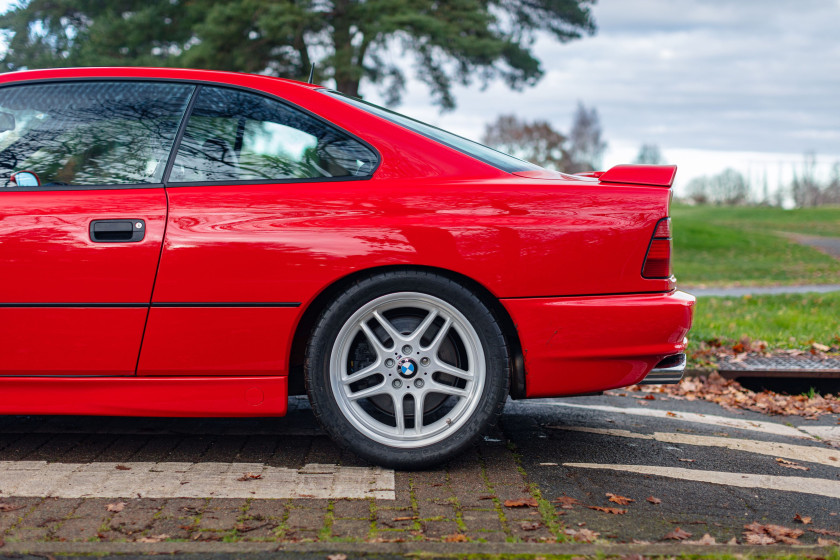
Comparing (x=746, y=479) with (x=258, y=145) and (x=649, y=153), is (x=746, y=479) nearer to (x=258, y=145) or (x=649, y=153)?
(x=258, y=145)

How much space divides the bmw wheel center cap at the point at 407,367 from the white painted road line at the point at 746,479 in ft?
2.51

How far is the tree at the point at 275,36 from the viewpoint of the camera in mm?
17062

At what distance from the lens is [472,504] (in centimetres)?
294

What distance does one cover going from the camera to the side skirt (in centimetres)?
322

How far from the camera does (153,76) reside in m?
3.46

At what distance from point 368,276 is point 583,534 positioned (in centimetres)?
123

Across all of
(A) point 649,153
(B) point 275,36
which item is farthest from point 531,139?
(B) point 275,36

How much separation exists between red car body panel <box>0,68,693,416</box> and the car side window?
8 centimetres

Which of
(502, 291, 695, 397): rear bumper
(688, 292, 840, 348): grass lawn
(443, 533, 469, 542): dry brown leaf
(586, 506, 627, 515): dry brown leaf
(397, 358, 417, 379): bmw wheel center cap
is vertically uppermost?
(502, 291, 695, 397): rear bumper

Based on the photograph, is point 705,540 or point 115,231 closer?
point 705,540

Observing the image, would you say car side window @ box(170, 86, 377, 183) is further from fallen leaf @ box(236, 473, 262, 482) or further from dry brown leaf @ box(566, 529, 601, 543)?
dry brown leaf @ box(566, 529, 601, 543)

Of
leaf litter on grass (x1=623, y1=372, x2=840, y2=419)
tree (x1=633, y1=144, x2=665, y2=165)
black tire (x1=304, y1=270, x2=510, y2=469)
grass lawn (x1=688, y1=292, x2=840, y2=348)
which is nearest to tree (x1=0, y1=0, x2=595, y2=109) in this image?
grass lawn (x1=688, y1=292, x2=840, y2=348)

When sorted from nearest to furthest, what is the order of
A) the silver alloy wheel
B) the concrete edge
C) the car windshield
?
the concrete edge → the silver alloy wheel → the car windshield

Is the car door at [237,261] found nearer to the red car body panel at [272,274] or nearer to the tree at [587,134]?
the red car body panel at [272,274]
